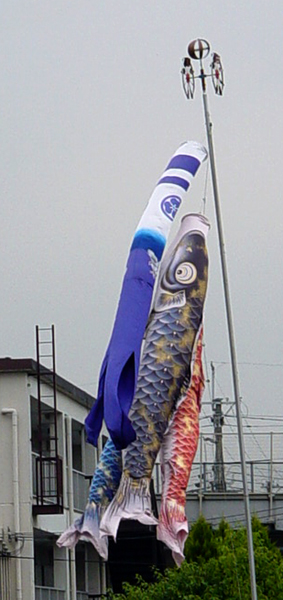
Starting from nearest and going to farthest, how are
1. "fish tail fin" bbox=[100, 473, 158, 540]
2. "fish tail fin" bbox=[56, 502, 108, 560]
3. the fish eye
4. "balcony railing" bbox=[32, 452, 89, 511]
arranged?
1. "fish tail fin" bbox=[100, 473, 158, 540]
2. "fish tail fin" bbox=[56, 502, 108, 560]
3. the fish eye
4. "balcony railing" bbox=[32, 452, 89, 511]

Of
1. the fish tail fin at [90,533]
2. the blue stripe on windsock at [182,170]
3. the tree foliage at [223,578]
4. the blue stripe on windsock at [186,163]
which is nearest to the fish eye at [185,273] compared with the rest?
the blue stripe on windsock at [182,170]

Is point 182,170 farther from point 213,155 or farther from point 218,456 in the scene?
point 218,456

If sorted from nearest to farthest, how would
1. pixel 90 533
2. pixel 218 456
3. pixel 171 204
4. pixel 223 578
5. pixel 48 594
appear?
pixel 90 533, pixel 171 204, pixel 223 578, pixel 48 594, pixel 218 456

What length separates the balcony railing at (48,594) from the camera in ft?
109

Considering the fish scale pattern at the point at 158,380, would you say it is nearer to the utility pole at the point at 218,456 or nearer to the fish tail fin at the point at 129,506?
the fish tail fin at the point at 129,506

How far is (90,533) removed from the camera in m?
26.2

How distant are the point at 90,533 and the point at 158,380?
2.53 meters

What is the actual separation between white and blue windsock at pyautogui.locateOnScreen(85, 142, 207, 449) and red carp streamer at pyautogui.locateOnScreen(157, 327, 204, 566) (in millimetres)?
1149

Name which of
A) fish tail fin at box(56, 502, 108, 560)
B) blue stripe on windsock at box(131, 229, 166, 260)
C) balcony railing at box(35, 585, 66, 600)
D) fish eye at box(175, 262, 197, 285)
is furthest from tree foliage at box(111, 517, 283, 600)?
blue stripe on windsock at box(131, 229, 166, 260)

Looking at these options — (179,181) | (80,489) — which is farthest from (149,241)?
(80,489)

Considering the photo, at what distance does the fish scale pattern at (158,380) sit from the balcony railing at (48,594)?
772 cm

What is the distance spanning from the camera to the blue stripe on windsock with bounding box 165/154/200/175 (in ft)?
89.3

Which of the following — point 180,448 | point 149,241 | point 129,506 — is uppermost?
point 149,241

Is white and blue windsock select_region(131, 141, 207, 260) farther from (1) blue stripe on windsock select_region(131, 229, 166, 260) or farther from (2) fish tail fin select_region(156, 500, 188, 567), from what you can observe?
(2) fish tail fin select_region(156, 500, 188, 567)
